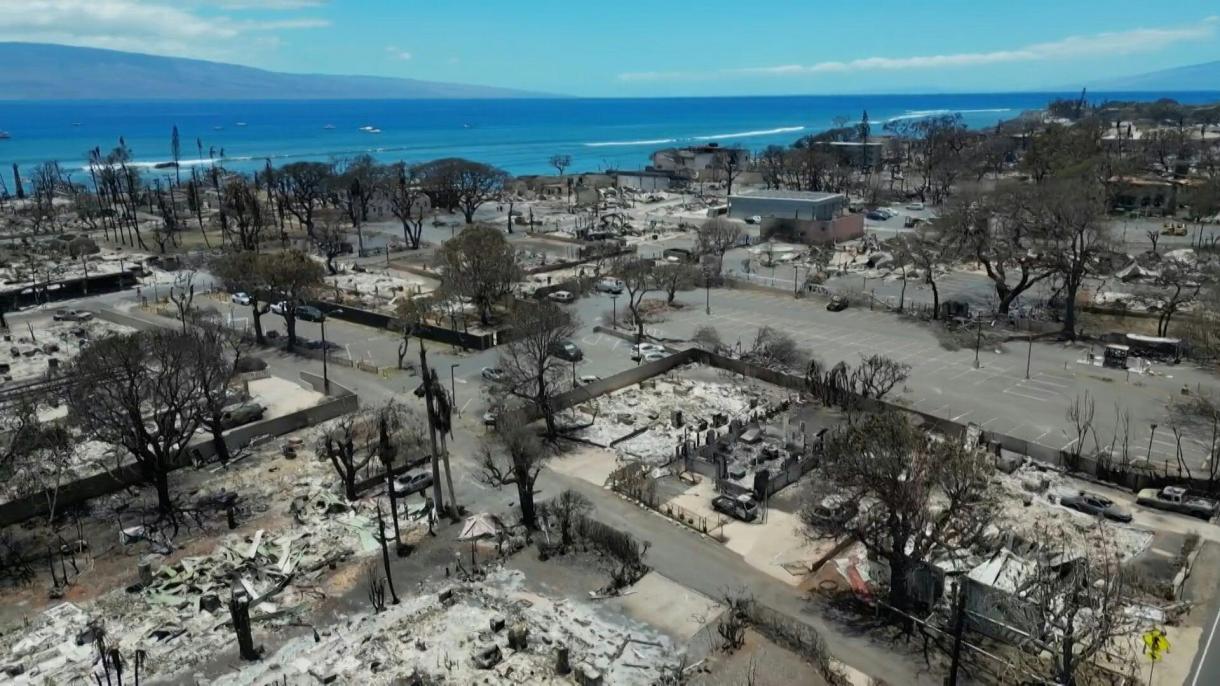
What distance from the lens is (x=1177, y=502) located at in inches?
923

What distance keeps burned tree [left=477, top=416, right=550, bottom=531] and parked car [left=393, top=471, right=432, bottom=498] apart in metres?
1.70

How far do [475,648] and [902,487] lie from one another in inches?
390

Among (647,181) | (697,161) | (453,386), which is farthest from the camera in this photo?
(697,161)

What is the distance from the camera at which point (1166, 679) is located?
A: 54.3 ft

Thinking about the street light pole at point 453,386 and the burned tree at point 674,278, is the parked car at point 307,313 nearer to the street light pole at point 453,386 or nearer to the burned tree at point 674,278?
the street light pole at point 453,386

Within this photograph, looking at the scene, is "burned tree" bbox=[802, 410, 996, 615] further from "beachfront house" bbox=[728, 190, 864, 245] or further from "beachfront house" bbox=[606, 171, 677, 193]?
"beachfront house" bbox=[606, 171, 677, 193]

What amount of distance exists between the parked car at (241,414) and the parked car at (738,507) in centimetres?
1818

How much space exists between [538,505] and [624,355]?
51.2 ft

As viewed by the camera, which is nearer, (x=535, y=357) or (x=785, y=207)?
(x=535, y=357)

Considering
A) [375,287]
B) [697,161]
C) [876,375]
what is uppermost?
[697,161]

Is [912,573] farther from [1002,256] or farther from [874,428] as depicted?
[1002,256]

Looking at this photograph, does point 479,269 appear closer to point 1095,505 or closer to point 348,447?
point 348,447

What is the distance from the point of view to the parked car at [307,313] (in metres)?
45.8

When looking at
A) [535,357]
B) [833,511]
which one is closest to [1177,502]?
[833,511]
